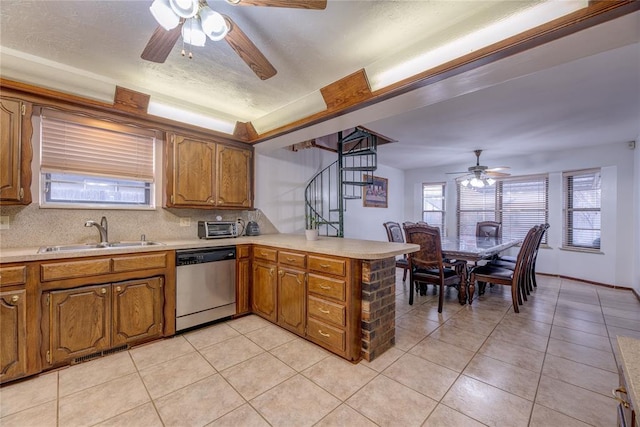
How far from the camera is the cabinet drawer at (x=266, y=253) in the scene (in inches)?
109

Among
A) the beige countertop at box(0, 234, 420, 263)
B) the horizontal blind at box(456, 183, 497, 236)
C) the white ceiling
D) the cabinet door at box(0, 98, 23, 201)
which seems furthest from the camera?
the horizontal blind at box(456, 183, 497, 236)

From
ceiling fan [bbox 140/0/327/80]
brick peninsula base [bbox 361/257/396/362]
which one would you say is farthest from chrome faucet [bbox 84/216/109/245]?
brick peninsula base [bbox 361/257/396/362]

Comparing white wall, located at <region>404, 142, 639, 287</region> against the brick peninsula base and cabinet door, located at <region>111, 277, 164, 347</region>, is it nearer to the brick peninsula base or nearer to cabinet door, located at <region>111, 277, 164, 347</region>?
the brick peninsula base

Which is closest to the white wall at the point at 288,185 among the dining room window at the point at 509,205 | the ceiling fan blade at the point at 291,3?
the ceiling fan blade at the point at 291,3

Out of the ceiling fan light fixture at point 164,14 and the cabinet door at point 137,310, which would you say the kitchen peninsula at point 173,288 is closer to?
the cabinet door at point 137,310

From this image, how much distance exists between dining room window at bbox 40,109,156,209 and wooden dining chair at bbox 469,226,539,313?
408 centimetres

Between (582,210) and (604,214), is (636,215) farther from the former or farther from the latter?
(582,210)

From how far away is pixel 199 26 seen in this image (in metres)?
1.50

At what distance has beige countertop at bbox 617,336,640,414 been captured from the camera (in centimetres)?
60

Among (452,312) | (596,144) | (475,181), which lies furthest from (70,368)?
(596,144)

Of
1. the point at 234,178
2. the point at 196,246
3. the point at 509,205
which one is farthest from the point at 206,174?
the point at 509,205

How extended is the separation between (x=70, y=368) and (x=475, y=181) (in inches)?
220

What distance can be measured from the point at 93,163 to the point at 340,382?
9.84 feet

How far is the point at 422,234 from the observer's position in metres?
3.26
